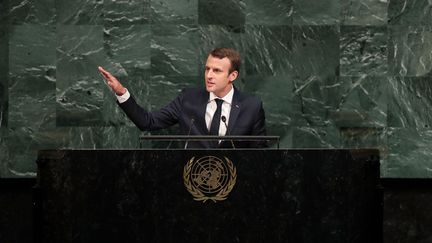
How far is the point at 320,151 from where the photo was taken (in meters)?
3.84

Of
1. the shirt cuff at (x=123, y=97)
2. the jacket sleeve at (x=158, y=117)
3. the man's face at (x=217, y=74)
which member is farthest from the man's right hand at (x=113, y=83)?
the man's face at (x=217, y=74)

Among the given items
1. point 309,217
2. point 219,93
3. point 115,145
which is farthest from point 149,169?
point 115,145

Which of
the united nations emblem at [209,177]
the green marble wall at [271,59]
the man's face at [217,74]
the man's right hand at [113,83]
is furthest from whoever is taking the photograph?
the green marble wall at [271,59]

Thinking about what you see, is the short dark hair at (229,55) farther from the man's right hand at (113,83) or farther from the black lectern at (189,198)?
the black lectern at (189,198)

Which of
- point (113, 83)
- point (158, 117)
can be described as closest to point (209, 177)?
point (113, 83)

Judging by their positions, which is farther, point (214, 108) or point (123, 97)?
point (214, 108)

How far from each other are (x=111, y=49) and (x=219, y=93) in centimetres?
132

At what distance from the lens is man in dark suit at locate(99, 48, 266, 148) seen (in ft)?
15.5

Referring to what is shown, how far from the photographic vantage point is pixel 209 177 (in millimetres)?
3795

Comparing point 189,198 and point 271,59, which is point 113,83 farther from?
point 271,59

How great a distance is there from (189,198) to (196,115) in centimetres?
112

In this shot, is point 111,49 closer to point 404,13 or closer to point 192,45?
point 192,45

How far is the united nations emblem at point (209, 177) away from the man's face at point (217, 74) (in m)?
1.08

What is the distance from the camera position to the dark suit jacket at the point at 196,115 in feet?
15.5
